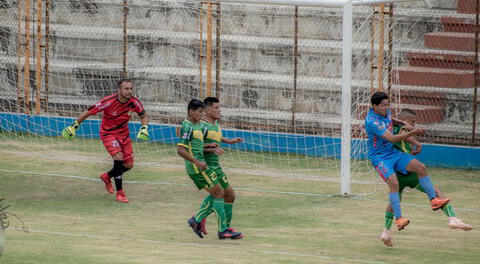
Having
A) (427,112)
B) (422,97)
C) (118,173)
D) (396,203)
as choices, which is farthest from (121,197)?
(422,97)

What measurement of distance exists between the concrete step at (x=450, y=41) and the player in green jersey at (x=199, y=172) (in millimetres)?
9443

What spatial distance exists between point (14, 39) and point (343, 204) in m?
11.2

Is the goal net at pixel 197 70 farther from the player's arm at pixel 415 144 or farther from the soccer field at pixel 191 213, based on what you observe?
the player's arm at pixel 415 144

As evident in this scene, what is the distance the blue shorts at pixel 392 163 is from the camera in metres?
11.4

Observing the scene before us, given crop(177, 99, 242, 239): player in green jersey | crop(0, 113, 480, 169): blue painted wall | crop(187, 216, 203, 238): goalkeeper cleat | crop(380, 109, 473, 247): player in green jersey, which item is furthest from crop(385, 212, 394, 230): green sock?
crop(0, 113, 480, 169): blue painted wall

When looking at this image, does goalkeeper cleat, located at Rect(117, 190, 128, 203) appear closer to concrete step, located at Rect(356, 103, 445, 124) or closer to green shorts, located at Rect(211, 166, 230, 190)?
green shorts, located at Rect(211, 166, 230, 190)

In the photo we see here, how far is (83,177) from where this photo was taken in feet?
52.4

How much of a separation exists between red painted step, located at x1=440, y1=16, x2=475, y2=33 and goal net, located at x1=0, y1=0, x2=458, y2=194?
321 mm

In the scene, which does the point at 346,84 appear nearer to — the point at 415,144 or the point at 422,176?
the point at 415,144

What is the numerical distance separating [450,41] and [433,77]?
0.85 meters

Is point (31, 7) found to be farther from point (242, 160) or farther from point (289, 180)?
point (289, 180)

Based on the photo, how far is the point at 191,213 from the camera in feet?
43.5

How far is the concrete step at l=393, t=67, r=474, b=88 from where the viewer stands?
63.4 ft

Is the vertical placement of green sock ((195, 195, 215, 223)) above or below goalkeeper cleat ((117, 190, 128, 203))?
above
